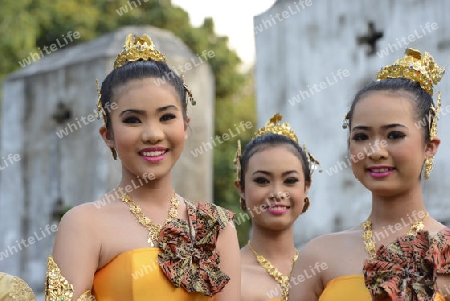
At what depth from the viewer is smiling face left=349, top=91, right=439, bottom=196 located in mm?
4223

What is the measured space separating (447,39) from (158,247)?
202 inches

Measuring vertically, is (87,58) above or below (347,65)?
above

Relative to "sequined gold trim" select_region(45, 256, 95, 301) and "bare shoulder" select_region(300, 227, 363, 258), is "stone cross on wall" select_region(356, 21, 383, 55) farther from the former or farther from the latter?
"sequined gold trim" select_region(45, 256, 95, 301)

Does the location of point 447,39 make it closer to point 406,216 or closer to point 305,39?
point 305,39

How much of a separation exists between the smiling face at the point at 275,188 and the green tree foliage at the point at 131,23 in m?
12.9

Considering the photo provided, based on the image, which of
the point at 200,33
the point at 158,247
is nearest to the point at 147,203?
the point at 158,247

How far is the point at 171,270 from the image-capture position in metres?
4.25

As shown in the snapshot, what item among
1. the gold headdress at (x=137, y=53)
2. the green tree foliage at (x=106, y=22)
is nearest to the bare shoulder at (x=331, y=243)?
the gold headdress at (x=137, y=53)

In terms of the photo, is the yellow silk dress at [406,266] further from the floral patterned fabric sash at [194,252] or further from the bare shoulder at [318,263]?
the floral patterned fabric sash at [194,252]

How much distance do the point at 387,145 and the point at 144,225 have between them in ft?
4.03

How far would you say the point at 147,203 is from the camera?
14.8 ft

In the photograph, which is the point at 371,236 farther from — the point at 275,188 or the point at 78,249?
the point at 275,188

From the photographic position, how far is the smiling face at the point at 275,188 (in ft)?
19.5

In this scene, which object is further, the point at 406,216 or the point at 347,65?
the point at 347,65
